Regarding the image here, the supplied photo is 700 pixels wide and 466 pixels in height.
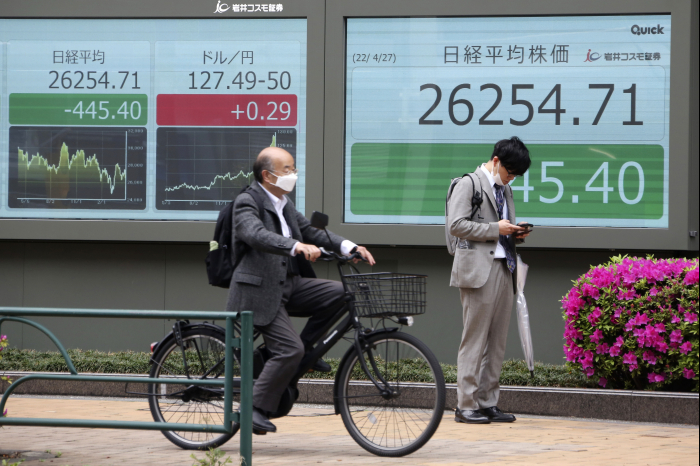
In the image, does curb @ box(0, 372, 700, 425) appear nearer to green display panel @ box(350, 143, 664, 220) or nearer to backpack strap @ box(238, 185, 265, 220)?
backpack strap @ box(238, 185, 265, 220)

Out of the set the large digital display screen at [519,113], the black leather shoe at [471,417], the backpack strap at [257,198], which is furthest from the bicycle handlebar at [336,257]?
the large digital display screen at [519,113]

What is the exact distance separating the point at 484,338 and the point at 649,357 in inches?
52.9

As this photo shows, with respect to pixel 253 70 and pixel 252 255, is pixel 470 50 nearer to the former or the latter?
pixel 253 70

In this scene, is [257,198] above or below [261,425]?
above

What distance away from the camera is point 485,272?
6.53 metres

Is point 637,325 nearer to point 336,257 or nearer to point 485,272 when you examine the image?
point 485,272

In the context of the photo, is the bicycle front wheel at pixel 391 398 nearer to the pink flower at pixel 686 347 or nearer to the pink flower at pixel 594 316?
the pink flower at pixel 594 316

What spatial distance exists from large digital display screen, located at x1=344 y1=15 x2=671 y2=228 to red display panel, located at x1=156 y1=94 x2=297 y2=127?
0.64 m

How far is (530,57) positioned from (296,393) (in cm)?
477

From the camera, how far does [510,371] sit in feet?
25.6

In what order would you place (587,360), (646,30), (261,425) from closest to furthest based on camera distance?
(261,425)
(587,360)
(646,30)

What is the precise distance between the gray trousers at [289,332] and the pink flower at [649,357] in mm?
2753

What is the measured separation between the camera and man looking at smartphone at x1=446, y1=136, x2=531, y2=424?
256 inches

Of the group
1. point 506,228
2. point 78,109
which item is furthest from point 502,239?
point 78,109
